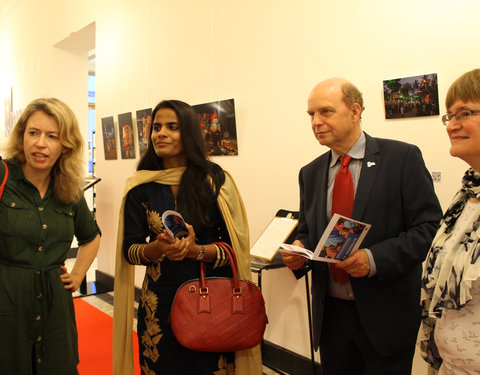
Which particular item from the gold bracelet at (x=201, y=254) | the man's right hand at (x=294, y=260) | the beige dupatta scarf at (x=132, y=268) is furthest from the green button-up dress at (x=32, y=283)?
the man's right hand at (x=294, y=260)

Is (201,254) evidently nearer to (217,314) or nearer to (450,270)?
(217,314)

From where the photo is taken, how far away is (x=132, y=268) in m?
2.24

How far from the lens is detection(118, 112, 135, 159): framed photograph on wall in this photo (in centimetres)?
576

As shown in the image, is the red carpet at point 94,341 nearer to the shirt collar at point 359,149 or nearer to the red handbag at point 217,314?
the red handbag at point 217,314

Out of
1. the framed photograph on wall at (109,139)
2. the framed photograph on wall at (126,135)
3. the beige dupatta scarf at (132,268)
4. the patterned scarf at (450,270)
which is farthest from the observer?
the framed photograph on wall at (109,139)

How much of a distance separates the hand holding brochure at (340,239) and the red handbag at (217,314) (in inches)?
14.9

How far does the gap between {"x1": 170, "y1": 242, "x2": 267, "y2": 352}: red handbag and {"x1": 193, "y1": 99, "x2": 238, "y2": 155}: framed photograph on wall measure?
231 cm

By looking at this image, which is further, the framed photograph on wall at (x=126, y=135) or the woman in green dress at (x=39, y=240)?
the framed photograph on wall at (x=126, y=135)

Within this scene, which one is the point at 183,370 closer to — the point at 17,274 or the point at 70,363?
the point at 70,363

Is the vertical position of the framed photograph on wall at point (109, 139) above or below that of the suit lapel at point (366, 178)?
above

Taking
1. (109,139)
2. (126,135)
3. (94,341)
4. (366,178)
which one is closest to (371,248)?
(366,178)

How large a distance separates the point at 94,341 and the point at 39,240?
262 cm

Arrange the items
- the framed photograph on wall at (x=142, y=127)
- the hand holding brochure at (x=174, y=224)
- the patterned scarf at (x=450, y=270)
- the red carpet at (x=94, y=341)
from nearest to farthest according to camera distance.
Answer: the patterned scarf at (x=450, y=270)
the hand holding brochure at (x=174, y=224)
the red carpet at (x=94, y=341)
the framed photograph on wall at (x=142, y=127)

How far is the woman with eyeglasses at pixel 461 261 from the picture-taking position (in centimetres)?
128
